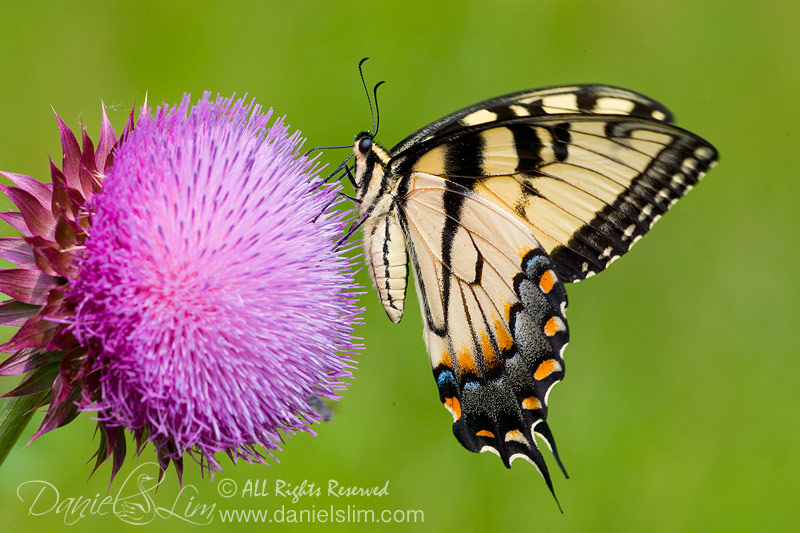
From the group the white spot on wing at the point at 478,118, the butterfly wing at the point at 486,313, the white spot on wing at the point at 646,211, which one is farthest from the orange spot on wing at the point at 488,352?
the white spot on wing at the point at 478,118

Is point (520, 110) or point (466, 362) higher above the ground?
point (520, 110)

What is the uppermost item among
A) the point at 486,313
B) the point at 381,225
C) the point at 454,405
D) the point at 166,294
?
the point at 381,225

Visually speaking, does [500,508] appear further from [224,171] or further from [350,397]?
[224,171]

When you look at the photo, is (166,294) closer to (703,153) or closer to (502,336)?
(502,336)

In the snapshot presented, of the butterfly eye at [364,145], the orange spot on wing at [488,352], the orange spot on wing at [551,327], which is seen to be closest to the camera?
the butterfly eye at [364,145]

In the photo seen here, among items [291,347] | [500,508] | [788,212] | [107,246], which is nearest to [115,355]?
[107,246]

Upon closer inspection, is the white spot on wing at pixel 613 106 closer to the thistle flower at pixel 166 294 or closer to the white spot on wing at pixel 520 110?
the white spot on wing at pixel 520 110

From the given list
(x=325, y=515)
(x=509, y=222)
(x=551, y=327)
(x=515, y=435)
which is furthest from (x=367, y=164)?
(x=325, y=515)
